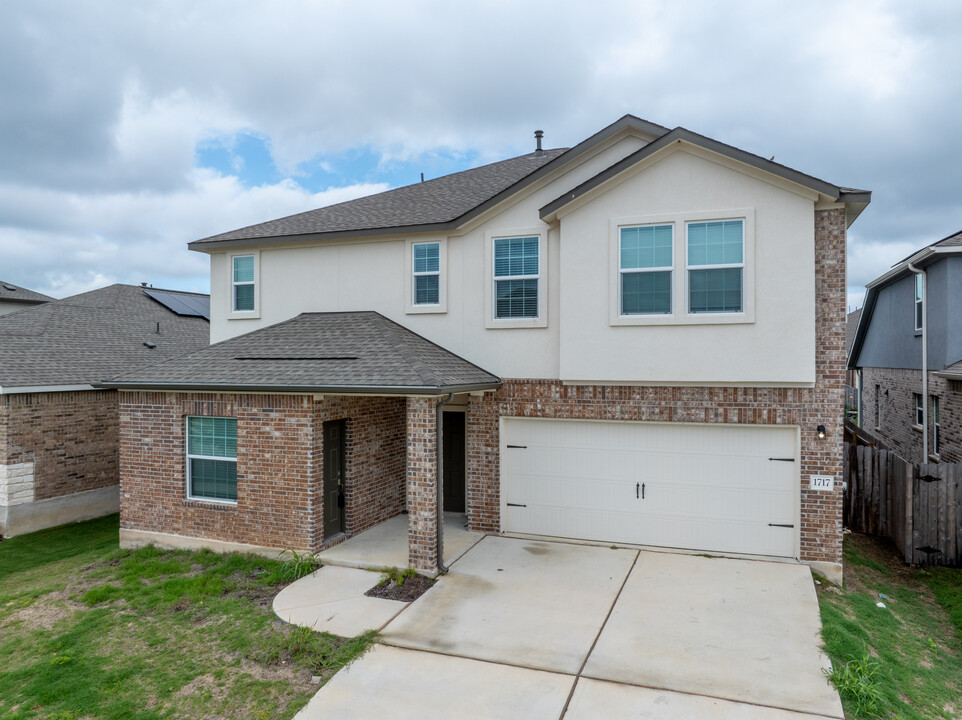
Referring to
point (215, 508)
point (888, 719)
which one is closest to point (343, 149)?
point (215, 508)

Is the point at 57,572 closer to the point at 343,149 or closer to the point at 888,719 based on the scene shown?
the point at 888,719

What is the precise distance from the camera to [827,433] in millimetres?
8633

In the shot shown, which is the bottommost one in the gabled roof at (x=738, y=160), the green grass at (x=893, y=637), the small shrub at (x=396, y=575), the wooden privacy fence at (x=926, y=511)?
the green grass at (x=893, y=637)

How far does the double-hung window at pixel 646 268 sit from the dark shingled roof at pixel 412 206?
267cm

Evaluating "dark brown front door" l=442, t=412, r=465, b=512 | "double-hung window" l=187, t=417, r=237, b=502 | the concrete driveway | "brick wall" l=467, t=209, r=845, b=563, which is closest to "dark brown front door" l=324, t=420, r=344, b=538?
"double-hung window" l=187, t=417, r=237, b=502

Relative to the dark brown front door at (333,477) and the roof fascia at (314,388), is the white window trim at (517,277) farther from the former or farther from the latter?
the dark brown front door at (333,477)

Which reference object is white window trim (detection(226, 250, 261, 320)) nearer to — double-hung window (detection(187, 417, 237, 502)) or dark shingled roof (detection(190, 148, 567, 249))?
dark shingled roof (detection(190, 148, 567, 249))

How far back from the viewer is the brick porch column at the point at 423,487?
27.6ft

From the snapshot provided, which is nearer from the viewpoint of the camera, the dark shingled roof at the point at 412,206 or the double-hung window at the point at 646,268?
the double-hung window at the point at 646,268

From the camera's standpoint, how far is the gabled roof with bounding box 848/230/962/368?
11.9 m

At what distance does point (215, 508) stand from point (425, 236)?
5945 mm

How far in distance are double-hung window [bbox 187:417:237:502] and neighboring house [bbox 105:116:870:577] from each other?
0.04 m

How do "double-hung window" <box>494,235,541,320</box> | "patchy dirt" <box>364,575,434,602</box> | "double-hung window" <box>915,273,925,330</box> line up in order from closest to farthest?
"patchy dirt" <box>364,575,434,602</box> → "double-hung window" <box>494,235,541,320</box> → "double-hung window" <box>915,273,925,330</box>

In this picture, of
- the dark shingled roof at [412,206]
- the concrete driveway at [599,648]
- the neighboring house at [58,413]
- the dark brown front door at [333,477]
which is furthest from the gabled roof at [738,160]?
the neighboring house at [58,413]
